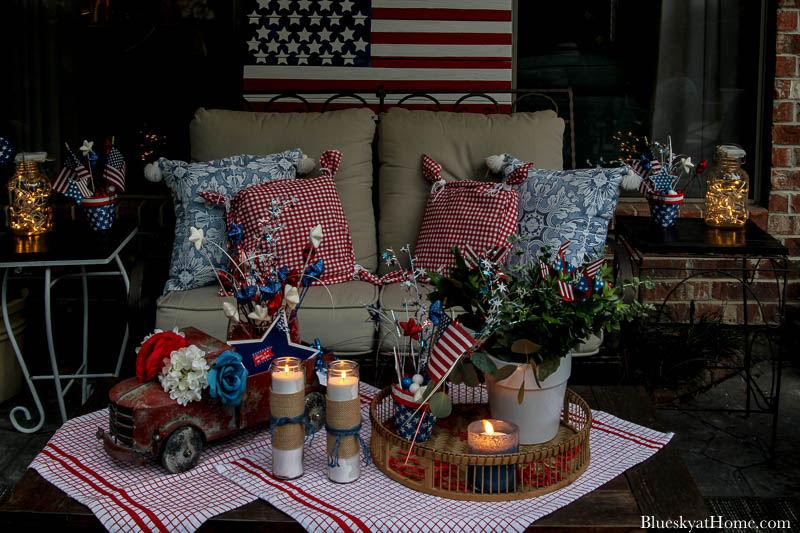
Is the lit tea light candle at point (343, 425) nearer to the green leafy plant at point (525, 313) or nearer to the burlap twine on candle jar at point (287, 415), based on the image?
the burlap twine on candle jar at point (287, 415)

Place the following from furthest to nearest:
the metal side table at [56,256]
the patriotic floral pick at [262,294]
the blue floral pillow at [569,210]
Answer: the blue floral pillow at [569,210] → the metal side table at [56,256] → the patriotic floral pick at [262,294]

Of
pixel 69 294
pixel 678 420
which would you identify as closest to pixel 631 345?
pixel 678 420

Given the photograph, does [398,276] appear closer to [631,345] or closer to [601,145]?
[631,345]

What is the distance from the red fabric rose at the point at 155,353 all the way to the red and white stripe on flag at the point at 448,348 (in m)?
0.51

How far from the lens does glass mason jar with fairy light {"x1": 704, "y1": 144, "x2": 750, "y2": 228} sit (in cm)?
293

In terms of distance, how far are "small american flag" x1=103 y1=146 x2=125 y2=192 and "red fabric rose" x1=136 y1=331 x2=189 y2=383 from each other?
4.71 feet

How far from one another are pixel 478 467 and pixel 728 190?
183cm

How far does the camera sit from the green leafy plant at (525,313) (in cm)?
157

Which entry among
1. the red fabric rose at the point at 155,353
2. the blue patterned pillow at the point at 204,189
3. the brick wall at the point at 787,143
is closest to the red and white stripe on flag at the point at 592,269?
the red fabric rose at the point at 155,353

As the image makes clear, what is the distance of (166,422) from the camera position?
5.41ft

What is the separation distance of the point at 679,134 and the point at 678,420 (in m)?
1.43

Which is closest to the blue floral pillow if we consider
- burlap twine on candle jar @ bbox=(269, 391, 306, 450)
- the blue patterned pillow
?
the blue patterned pillow

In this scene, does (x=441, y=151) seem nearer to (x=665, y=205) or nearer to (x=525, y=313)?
(x=665, y=205)

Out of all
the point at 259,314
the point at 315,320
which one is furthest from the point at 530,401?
the point at 315,320
